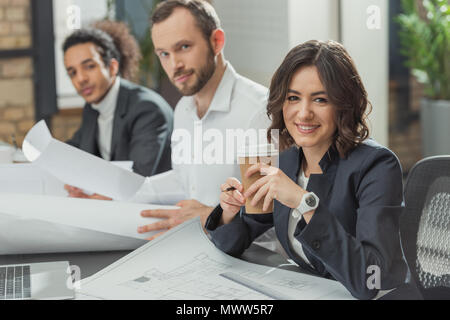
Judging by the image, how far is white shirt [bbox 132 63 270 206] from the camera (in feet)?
5.65

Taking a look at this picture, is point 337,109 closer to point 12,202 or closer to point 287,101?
point 287,101

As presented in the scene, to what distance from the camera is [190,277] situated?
109cm

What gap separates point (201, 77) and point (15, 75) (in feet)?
8.58

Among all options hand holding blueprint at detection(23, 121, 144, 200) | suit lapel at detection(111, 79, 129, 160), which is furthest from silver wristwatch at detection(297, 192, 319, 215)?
suit lapel at detection(111, 79, 129, 160)

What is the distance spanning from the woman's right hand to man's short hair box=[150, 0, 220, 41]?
2.02ft

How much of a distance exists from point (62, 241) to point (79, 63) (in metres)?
1.28

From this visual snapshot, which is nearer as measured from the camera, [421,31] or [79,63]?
[79,63]

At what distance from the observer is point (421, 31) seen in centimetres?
412

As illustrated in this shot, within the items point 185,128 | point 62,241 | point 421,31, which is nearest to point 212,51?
point 185,128

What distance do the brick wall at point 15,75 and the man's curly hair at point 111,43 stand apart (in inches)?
50.2

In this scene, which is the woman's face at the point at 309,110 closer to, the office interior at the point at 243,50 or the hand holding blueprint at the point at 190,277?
the hand holding blueprint at the point at 190,277
